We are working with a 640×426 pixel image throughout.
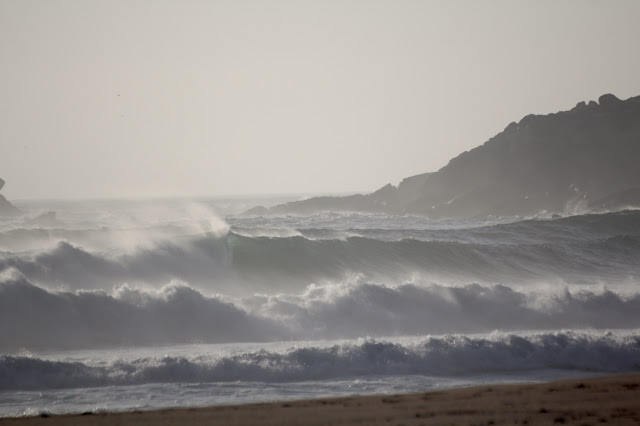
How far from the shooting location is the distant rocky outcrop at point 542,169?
69250 millimetres

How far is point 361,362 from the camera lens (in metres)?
13.4

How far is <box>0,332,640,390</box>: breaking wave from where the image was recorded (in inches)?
493

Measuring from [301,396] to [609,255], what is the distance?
24177 millimetres

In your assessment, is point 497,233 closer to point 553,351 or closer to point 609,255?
point 609,255

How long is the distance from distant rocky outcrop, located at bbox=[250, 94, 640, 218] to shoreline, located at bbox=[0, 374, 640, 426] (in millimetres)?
56230

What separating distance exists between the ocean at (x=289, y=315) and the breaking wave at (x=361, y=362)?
34 mm

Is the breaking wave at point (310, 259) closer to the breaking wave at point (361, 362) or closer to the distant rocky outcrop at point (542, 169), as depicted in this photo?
the breaking wave at point (361, 362)

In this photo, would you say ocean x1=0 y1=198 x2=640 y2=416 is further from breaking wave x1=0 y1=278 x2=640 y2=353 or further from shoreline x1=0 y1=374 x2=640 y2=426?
shoreline x1=0 y1=374 x2=640 y2=426

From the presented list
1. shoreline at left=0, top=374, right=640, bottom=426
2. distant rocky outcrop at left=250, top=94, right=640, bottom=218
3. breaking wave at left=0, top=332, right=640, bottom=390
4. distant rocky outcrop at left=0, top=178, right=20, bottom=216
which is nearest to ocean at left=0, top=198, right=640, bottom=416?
breaking wave at left=0, top=332, right=640, bottom=390

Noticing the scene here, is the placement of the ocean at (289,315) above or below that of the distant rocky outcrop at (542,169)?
below

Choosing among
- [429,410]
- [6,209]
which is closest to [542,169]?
[6,209]

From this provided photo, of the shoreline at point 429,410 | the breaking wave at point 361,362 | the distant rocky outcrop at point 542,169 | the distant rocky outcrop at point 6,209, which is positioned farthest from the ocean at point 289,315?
the distant rocky outcrop at point 6,209

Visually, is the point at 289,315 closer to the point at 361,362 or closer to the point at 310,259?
the point at 361,362

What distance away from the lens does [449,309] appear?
19766 millimetres
